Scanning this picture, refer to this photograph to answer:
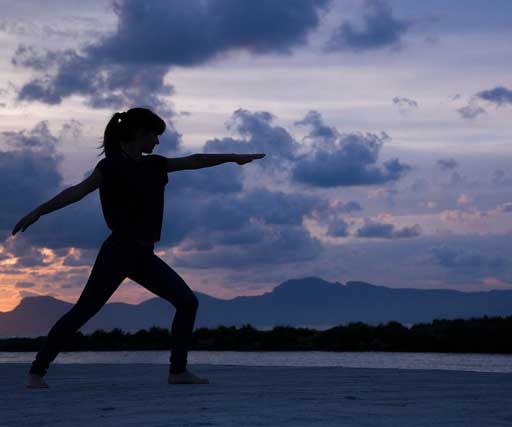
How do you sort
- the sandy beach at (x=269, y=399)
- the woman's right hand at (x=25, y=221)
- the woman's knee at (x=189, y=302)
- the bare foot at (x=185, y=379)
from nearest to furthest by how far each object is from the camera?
the sandy beach at (x=269, y=399)
the woman's right hand at (x=25, y=221)
the woman's knee at (x=189, y=302)
the bare foot at (x=185, y=379)

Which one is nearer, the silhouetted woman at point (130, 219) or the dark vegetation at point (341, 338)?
the silhouetted woman at point (130, 219)

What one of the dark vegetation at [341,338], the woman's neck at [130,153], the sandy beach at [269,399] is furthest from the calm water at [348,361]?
the woman's neck at [130,153]

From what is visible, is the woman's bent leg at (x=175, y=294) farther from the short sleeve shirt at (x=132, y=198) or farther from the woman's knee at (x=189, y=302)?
the short sleeve shirt at (x=132, y=198)

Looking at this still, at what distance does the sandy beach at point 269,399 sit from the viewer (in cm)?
515

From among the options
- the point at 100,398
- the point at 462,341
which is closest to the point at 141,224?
the point at 100,398

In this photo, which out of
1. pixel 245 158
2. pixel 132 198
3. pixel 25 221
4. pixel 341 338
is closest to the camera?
pixel 25 221

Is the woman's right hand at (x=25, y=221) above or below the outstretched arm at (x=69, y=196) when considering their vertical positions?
below

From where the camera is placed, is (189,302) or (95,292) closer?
(95,292)

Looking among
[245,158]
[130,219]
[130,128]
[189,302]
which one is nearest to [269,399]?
[189,302]

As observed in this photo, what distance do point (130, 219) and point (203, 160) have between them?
811 millimetres

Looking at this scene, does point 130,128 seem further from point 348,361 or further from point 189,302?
point 348,361

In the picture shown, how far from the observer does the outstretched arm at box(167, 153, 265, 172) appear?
7484mm

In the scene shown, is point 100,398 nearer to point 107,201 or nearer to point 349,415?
point 107,201

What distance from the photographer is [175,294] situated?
7.40 meters
